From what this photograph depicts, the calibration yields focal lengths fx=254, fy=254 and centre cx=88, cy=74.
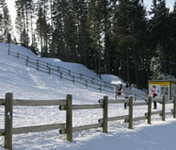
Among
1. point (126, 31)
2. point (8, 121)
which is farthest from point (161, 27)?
point (8, 121)

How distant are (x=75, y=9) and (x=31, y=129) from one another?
50502 mm

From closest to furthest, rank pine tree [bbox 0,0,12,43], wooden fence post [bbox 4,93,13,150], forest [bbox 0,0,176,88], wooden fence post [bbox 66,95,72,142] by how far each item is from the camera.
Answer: wooden fence post [bbox 4,93,13,150] → wooden fence post [bbox 66,95,72,142] → forest [bbox 0,0,176,88] → pine tree [bbox 0,0,12,43]

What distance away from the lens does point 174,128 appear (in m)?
→ 10.8

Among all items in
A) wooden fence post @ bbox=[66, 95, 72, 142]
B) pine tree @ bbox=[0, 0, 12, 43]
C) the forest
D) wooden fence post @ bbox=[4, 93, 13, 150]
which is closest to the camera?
wooden fence post @ bbox=[4, 93, 13, 150]

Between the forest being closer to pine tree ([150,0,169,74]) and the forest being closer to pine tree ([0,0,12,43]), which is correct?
pine tree ([150,0,169,74])

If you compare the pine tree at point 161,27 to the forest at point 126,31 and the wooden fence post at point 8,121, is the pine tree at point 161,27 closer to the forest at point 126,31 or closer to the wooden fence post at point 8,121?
the forest at point 126,31

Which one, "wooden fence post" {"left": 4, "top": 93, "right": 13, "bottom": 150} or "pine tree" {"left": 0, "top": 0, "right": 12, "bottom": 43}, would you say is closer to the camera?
"wooden fence post" {"left": 4, "top": 93, "right": 13, "bottom": 150}

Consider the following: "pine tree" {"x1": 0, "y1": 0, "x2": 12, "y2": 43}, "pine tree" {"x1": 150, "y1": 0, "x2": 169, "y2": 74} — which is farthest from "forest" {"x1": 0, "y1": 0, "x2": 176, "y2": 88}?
"pine tree" {"x1": 0, "y1": 0, "x2": 12, "y2": 43}

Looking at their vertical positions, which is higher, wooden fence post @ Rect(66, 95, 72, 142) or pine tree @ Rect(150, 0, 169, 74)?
pine tree @ Rect(150, 0, 169, 74)

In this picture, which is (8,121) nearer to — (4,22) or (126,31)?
(126,31)

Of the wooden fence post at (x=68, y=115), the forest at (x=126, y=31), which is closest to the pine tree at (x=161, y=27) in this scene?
the forest at (x=126, y=31)

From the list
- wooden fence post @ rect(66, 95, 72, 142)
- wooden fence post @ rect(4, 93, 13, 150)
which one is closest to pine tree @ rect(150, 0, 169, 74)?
wooden fence post @ rect(66, 95, 72, 142)

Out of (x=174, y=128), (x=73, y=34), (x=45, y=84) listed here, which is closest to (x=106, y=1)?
(x=73, y=34)

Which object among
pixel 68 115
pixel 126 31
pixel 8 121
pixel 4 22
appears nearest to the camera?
pixel 8 121
